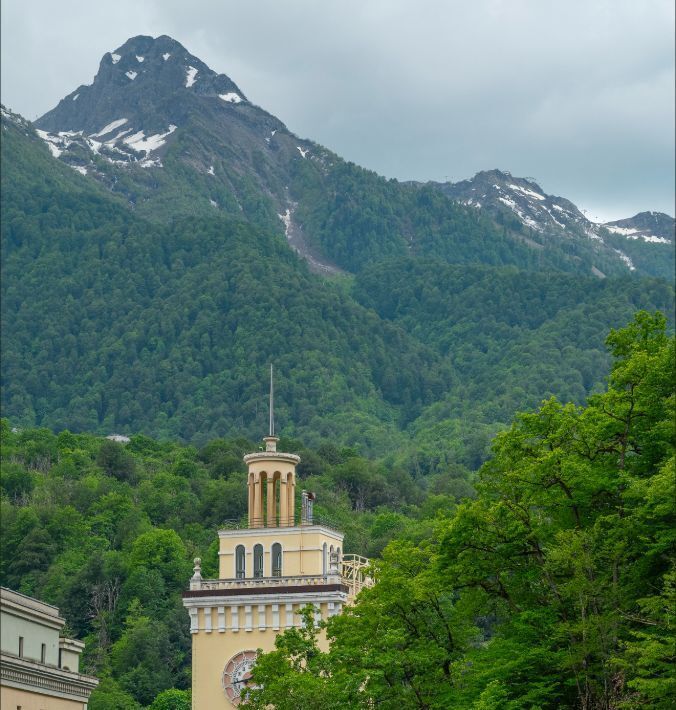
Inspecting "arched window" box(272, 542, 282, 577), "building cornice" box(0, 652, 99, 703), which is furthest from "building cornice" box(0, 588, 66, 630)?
"arched window" box(272, 542, 282, 577)

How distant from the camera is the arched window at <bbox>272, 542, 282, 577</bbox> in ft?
244

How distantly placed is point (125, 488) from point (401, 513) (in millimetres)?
29961

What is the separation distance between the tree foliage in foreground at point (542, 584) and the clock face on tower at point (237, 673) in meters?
9.31

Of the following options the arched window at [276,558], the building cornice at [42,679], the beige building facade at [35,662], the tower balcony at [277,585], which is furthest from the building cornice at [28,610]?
the arched window at [276,558]

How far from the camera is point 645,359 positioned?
5466 cm

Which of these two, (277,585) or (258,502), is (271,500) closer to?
(258,502)

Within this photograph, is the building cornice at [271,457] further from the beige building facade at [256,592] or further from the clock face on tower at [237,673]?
the clock face on tower at [237,673]

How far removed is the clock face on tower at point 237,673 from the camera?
71.4 metres

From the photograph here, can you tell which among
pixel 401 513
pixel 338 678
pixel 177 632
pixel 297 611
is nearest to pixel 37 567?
pixel 177 632

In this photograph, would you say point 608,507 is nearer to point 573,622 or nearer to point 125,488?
point 573,622

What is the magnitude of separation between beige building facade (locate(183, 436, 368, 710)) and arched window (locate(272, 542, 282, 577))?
4 centimetres

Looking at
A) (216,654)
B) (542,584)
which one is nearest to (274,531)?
(216,654)

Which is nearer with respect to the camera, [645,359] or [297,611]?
[645,359]

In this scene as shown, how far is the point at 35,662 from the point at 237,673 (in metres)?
21.2
